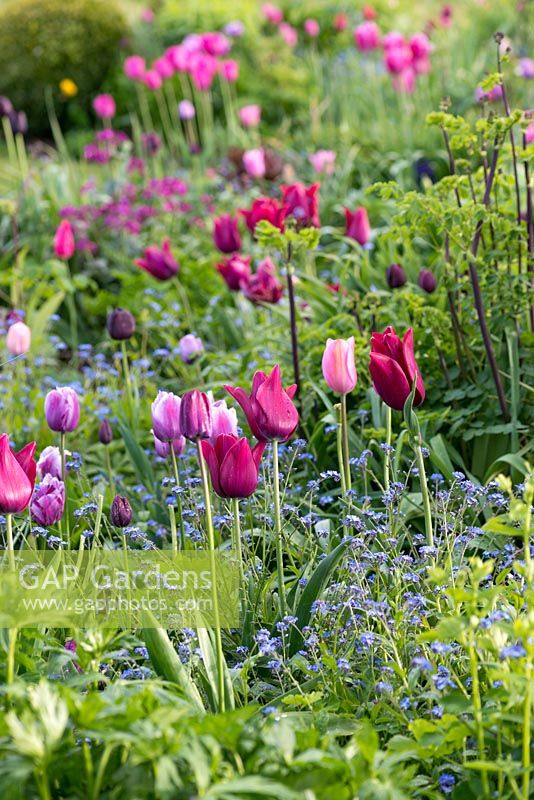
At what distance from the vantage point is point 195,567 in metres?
2.58

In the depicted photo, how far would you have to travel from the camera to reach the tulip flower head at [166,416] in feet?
7.70

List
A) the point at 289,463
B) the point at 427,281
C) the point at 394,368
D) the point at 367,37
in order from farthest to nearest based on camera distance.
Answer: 1. the point at 367,37
2. the point at 427,281
3. the point at 289,463
4. the point at 394,368

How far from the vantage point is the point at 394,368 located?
228 cm

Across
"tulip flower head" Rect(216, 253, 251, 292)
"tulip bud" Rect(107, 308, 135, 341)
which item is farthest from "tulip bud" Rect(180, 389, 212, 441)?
"tulip flower head" Rect(216, 253, 251, 292)

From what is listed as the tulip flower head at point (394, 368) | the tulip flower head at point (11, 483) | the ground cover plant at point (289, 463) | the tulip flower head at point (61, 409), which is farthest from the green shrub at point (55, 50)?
the tulip flower head at point (11, 483)

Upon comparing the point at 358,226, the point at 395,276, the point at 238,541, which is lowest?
the point at 238,541

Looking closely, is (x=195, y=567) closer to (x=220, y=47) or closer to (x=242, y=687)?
(x=242, y=687)

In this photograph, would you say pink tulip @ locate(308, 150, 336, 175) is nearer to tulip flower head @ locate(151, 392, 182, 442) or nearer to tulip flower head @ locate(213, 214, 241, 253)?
tulip flower head @ locate(213, 214, 241, 253)

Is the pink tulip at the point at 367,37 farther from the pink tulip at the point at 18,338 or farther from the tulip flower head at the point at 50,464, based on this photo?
the tulip flower head at the point at 50,464

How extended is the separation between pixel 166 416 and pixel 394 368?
21.1 inches

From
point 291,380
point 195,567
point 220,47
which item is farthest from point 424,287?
point 220,47

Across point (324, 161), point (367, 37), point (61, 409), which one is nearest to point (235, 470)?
point (61, 409)

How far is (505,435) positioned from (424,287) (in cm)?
60

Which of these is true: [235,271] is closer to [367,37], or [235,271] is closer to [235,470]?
[235,470]
